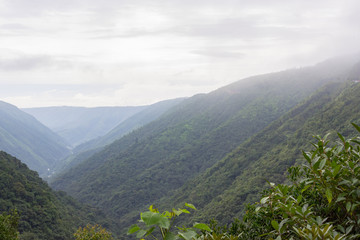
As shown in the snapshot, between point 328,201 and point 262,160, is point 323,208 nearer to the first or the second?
point 328,201

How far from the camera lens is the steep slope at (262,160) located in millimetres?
98312

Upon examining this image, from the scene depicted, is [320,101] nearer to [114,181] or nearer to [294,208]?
[114,181]

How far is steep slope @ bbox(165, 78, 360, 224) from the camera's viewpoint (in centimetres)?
9831

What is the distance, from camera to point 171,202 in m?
133

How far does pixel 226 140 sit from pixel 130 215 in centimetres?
8619

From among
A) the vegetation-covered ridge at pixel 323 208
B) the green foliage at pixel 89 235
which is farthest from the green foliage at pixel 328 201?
the green foliage at pixel 89 235

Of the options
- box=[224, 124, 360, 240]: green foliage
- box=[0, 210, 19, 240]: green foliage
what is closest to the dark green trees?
box=[224, 124, 360, 240]: green foliage

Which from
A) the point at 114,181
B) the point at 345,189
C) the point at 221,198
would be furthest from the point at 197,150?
the point at 345,189

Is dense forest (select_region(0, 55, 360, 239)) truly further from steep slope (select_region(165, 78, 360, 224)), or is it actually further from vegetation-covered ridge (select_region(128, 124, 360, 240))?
steep slope (select_region(165, 78, 360, 224))

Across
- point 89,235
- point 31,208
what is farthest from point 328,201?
point 31,208

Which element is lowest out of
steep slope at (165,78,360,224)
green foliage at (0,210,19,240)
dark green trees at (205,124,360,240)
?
steep slope at (165,78,360,224)

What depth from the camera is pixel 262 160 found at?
409 ft

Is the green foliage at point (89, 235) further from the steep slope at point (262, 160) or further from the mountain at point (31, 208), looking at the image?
the steep slope at point (262, 160)

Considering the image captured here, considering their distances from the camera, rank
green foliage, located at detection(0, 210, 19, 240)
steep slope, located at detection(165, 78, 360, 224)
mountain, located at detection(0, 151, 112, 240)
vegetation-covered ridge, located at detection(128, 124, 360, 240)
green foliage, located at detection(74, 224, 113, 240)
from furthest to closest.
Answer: steep slope, located at detection(165, 78, 360, 224)
mountain, located at detection(0, 151, 112, 240)
green foliage, located at detection(74, 224, 113, 240)
green foliage, located at detection(0, 210, 19, 240)
vegetation-covered ridge, located at detection(128, 124, 360, 240)
